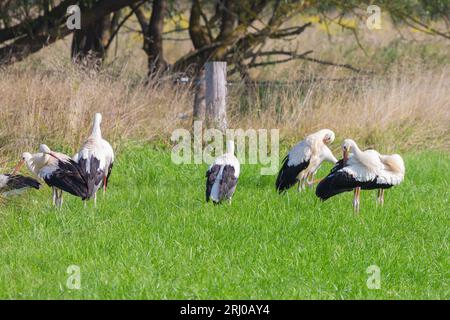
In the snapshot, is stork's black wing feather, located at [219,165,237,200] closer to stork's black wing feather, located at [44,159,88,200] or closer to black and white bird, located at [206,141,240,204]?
black and white bird, located at [206,141,240,204]

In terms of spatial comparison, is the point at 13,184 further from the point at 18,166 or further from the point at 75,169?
the point at 75,169

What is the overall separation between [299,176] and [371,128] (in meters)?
3.47

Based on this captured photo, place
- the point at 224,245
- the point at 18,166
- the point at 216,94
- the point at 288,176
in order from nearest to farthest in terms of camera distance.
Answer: the point at 224,245, the point at 18,166, the point at 288,176, the point at 216,94

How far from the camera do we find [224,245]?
784 centimetres

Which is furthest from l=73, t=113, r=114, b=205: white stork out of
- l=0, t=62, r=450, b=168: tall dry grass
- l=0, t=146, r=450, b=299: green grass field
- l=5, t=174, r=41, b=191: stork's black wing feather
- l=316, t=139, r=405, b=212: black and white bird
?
l=316, t=139, r=405, b=212: black and white bird

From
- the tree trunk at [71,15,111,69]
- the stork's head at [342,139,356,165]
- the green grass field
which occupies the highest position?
the tree trunk at [71,15,111,69]

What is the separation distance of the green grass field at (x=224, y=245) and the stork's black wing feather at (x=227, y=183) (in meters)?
0.13

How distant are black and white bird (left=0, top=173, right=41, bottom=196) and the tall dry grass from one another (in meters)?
1.69

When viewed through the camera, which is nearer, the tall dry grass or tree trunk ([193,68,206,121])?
the tall dry grass

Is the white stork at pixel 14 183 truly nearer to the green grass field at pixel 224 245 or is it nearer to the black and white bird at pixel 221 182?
the green grass field at pixel 224 245

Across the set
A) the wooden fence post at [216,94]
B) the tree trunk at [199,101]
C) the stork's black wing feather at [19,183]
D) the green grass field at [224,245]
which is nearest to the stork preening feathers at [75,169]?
the stork's black wing feather at [19,183]

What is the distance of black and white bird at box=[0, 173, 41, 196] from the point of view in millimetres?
9039

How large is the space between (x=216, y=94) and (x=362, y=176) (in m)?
4.68

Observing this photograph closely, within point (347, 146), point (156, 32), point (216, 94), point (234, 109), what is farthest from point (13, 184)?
point (156, 32)
